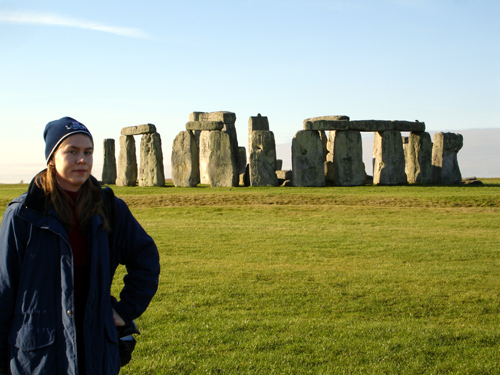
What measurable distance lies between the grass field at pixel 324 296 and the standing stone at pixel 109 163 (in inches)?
521

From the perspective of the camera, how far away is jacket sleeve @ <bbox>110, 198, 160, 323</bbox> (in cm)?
298

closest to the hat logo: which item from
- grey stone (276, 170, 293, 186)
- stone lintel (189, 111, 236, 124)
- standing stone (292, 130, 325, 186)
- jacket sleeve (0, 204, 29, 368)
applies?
jacket sleeve (0, 204, 29, 368)

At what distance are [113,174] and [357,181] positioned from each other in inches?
469

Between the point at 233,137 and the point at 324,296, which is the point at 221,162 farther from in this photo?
the point at 324,296

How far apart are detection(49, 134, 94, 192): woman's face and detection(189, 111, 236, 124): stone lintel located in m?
24.2

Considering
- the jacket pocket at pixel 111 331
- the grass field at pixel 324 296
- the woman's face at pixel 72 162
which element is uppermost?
the woman's face at pixel 72 162

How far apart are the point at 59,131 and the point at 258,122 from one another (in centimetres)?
2582

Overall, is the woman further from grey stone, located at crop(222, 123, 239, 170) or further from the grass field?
grey stone, located at crop(222, 123, 239, 170)

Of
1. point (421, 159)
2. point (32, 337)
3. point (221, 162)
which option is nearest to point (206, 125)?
point (221, 162)

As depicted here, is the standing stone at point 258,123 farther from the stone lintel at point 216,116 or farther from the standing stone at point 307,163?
the standing stone at point 307,163

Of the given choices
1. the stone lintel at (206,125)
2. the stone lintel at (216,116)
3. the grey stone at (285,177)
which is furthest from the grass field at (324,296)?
the stone lintel at (216,116)

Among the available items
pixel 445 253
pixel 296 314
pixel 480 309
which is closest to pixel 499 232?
pixel 445 253

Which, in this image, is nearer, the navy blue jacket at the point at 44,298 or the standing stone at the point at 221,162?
the navy blue jacket at the point at 44,298

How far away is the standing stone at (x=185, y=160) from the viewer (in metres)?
24.2
